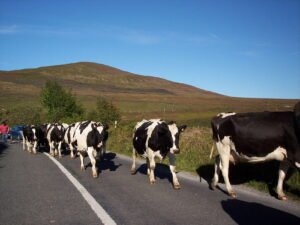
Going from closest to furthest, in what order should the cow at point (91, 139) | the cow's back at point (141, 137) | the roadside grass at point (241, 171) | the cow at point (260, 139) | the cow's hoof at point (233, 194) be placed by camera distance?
the cow at point (260, 139) → the cow's hoof at point (233, 194) → the roadside grass at point (241, 171) → the cow's back at point (141, 137) → the cow at point (91, 139)

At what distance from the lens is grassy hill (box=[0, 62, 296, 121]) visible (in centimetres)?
10644

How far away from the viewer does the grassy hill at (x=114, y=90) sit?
349ft

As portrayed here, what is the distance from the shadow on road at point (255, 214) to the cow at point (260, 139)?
898 millimetres

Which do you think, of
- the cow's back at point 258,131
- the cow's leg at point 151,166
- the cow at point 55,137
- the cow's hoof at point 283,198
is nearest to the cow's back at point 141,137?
the cow's leg at point 151,166

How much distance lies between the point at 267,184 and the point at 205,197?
205 centimetres

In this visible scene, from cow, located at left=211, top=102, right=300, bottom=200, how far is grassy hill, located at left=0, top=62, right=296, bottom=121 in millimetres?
85918

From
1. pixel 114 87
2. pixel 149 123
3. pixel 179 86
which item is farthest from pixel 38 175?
pixel 179 86

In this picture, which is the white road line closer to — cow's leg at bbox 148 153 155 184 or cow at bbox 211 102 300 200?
cow's leg at bbox 148 153 155 184

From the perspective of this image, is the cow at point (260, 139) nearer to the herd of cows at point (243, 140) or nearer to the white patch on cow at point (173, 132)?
the herd of cows at point (243, 140)

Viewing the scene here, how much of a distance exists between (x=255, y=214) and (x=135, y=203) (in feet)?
8.40

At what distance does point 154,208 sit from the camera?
25.9 feet

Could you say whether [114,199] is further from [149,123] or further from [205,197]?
[149,123]

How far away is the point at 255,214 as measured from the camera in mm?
7191

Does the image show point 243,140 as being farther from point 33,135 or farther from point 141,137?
point 33,135
